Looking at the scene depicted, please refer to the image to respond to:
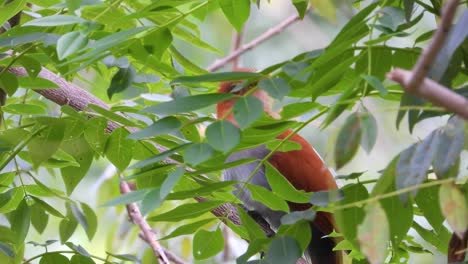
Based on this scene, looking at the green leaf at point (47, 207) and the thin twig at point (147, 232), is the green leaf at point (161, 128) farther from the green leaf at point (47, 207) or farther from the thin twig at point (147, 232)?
Answer: the thin twig at point (147, 232)

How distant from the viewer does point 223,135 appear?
961 mm

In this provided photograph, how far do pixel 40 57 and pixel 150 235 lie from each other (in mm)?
879

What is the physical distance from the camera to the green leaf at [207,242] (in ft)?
4.39

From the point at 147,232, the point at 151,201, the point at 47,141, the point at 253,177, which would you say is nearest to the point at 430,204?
the point at 151,201

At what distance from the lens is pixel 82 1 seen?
128 centimetres

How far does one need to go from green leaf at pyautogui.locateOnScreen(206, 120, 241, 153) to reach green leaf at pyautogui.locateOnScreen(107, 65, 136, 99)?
41 cm

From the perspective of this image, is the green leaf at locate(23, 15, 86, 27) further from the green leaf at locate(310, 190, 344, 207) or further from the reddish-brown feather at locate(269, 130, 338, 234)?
the reddish-brown feather at locate(269, 130, 338, 234)

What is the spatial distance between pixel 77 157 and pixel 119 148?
94 mm

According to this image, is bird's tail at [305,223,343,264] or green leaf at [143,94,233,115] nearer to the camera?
green leaf at [143,94,233,115]

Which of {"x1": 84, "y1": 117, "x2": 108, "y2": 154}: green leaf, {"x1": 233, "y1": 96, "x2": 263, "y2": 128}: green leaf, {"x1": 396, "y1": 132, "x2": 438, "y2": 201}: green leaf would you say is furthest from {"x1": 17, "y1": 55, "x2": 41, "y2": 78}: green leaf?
{"x1": 396, "y1": 132, "x2": 438, "y2": 201}: green leaf

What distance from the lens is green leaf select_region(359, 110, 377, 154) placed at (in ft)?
2.71

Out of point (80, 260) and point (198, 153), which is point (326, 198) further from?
point (80, 260)

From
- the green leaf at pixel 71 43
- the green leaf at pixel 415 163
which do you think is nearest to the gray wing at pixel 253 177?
the green leaf at pixel 71 43

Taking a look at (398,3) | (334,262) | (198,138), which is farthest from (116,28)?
(334,262)
